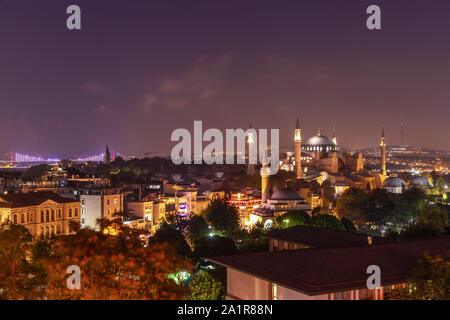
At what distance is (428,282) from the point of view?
15.2 metres

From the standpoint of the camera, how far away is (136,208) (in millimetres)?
56812

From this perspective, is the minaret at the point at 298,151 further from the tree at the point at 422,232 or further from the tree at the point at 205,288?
the tree at the point at 205,288

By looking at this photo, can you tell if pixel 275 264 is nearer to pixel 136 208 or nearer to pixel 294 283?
pixel 294 283

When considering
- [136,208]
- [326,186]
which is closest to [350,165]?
[326,186]

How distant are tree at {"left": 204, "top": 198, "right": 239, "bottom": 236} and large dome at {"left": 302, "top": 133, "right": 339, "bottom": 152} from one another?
75.4m

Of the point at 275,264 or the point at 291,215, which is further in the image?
the point at 291,215

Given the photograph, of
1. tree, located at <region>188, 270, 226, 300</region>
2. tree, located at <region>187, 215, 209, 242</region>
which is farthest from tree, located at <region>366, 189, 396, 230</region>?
tree, located at <region>188, 270, 226, 300</region>

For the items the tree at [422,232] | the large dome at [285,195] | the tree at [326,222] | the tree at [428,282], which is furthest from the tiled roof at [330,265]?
the large dome at [285,195]

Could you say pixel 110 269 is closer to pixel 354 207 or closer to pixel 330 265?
pixel 330 265

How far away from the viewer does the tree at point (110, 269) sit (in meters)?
12.8

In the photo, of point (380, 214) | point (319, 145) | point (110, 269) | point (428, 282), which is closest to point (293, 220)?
point (380, 214)

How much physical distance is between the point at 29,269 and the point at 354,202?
51.4 m

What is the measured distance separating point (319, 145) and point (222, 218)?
262 feet
